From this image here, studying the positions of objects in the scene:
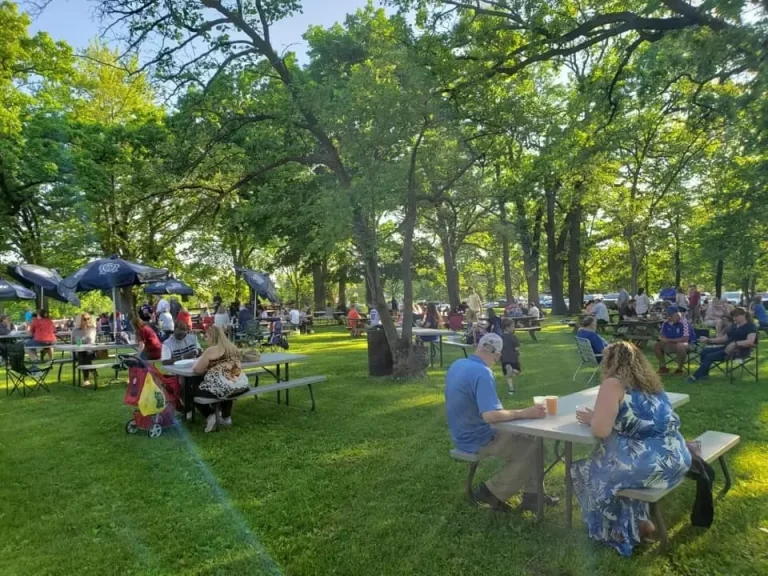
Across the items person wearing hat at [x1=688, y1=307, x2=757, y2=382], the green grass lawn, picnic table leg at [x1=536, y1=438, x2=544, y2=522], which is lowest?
the green grass lawn

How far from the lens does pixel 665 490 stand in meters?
3.36

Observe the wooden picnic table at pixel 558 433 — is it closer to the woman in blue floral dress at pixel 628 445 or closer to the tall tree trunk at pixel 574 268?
the woman in blue floral dress at pixel 628 445

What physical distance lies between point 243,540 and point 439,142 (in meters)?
7.61

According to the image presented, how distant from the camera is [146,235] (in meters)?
24.4

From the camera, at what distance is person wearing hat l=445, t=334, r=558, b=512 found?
400cm

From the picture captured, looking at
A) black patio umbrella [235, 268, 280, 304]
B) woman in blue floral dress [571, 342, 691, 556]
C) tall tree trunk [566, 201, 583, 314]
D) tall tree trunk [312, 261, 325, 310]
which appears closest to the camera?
woman in blue floral dress [571, 342, 691, 556]

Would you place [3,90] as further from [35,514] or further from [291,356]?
[35,514]

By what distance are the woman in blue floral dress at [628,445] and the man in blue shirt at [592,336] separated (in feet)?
18.0

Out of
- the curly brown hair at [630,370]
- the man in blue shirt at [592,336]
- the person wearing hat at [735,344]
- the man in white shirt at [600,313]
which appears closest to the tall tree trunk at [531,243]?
the man in white shirt at [600,313]

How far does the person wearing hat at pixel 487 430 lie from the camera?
13.1ft

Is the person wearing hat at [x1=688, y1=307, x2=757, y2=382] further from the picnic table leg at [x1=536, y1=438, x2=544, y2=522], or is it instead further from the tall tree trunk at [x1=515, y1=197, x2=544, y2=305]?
the tall tree trunk at [x1=515, y1=197, x2=544, y2=305]

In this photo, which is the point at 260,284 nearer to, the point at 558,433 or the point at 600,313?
the point at 600,313

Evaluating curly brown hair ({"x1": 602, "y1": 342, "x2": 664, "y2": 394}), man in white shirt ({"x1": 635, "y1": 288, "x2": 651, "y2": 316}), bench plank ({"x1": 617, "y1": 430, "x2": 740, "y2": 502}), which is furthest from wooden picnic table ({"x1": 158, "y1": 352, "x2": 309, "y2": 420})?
man in white shirt ({"x1": 635, "y1": 288, "x2": 651, "y2": 316})

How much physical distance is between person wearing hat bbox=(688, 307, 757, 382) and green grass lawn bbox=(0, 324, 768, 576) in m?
1.24
